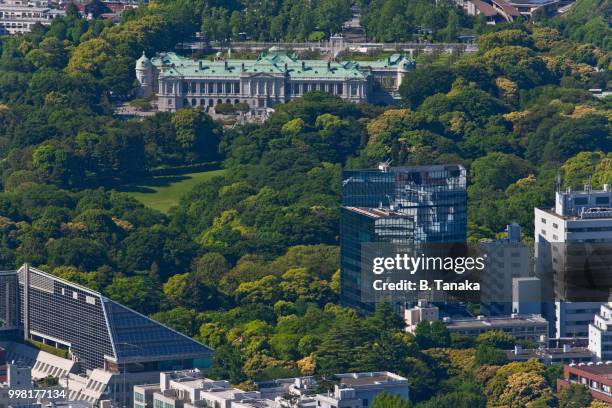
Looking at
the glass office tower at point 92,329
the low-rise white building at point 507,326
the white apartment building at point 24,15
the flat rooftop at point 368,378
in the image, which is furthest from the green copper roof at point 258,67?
the flat rooftop at point 368,378

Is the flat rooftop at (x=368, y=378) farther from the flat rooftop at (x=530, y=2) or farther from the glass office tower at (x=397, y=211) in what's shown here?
the flat rooftop at (x=530, y=2)

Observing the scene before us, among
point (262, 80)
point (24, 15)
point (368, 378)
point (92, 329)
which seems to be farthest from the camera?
point (24, 15)

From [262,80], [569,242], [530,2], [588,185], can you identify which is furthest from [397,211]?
[530,2]

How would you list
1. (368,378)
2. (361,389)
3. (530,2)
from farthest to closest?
(530,2) → (368,378) → (361,389)

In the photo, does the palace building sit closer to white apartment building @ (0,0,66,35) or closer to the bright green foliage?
white apartment building @ (0,0,66,35)

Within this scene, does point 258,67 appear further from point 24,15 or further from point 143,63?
point 24,15

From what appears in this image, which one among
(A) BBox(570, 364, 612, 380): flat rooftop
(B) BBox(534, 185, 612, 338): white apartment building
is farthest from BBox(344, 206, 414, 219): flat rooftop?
(A) BBox(570, 364, 612, 380): flat rooftop
